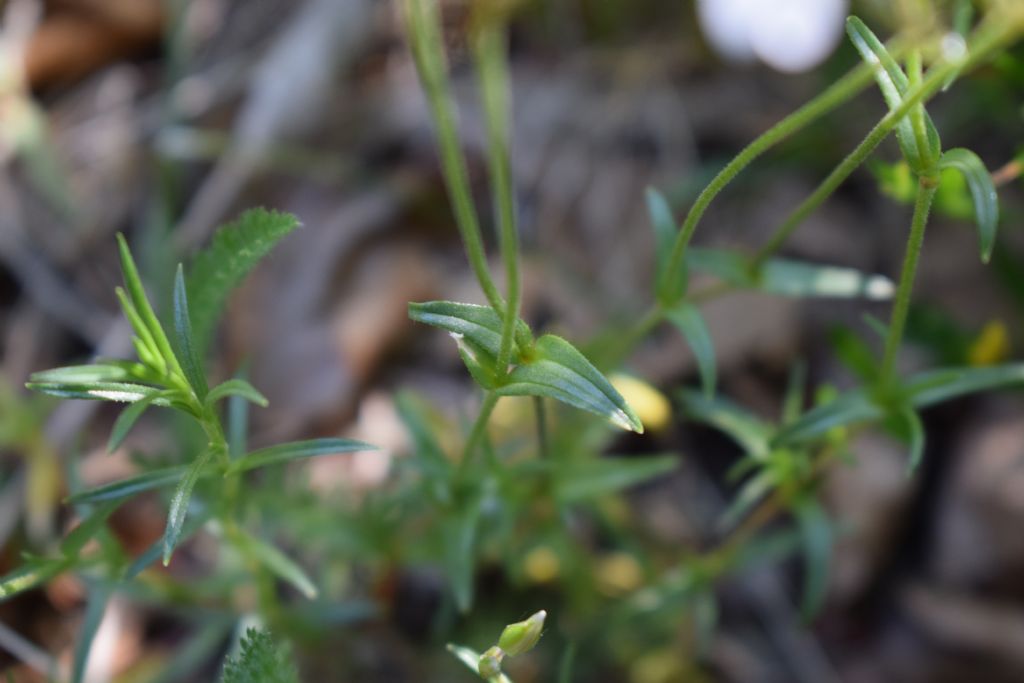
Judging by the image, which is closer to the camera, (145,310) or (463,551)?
(145,310)

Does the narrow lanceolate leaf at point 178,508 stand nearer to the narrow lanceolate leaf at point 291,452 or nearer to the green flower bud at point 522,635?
the narrow lanceolate leaf at point 291,452

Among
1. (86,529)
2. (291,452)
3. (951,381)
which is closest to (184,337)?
(291,452)

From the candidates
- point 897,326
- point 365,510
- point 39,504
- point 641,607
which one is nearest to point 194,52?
point 39,504

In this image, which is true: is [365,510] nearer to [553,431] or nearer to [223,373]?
[553,431]

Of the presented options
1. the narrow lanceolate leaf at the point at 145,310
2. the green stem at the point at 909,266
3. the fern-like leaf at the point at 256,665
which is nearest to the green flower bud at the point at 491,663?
the fern-like leaf at the point at 256,665

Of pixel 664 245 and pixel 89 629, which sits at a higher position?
pixel 664 245

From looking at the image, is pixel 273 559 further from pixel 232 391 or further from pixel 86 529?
pixel 232 391
